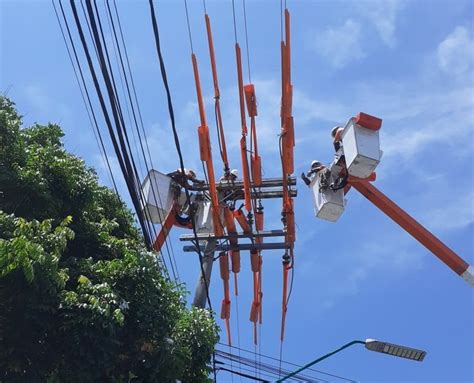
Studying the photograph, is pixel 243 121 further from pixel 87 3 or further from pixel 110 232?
pixel 87 3

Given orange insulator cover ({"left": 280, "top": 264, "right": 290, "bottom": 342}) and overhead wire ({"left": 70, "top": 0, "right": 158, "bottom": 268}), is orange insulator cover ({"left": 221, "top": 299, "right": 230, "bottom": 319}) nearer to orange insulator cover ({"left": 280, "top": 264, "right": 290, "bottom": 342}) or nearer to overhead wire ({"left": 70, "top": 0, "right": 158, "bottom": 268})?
orange insulator cover ({"left": 280, "top": 264, "right": 290, "bottom": 342})

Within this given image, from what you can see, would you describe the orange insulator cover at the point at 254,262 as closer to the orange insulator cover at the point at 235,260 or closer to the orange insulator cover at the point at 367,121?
the orange insulator cover at the point at 235,260

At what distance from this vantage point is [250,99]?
10414 mm

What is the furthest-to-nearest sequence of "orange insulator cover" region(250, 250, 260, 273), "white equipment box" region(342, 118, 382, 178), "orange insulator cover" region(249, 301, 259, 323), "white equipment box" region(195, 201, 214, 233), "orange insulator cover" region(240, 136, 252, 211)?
"orange insulator cover" region(249, 301, 259, 323)
"orange insulator cover" region(250, 250, 260, 273)
"white equipment box" region(195, 201, 214, 233)
"orange insulator cover" region(240, 136, 252, 211)
"white equipment box" region(342, 118, 382, 178)

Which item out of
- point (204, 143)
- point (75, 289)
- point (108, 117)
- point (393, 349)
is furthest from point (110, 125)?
point (393, 349)

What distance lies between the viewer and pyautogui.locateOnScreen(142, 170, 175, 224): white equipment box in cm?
1142

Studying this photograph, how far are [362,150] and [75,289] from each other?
5321 mm

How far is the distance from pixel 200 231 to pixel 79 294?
4.53 metres

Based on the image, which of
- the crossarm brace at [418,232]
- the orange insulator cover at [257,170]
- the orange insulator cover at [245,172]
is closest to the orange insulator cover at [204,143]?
the orange insulator cover at [245,172]

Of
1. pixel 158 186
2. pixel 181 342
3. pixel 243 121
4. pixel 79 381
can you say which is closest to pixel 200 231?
pixel 158 186

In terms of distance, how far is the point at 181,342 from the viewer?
28.7 feet

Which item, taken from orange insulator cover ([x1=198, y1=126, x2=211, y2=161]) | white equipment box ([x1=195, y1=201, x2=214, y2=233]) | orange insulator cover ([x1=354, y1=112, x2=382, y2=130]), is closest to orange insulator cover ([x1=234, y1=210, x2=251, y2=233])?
white equipment box ([x1=195, y1=201, x2=214, y2=233])

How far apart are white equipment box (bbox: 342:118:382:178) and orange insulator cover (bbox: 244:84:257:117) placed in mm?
1703

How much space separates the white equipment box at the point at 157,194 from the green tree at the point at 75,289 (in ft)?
3.95
